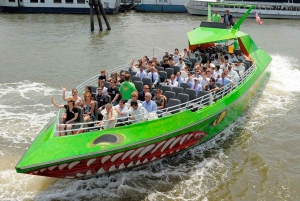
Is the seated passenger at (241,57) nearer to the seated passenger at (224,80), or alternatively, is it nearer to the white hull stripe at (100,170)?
the seated passenger at (224,80)

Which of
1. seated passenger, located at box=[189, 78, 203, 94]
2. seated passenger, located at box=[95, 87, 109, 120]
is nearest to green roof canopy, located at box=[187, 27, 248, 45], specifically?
seated passenger, located at box=[189, 78, 203, 94]

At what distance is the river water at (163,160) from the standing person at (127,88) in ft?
6.46

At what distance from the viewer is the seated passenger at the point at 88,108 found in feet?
26.6

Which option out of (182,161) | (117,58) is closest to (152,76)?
(182,161)

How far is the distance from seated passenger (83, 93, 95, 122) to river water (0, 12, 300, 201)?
60.3 inches

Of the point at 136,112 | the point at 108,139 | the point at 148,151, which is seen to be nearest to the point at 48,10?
the point at 136,112

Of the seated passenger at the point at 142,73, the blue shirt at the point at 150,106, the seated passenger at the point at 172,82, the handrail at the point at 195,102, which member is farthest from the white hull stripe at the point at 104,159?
the seated passenger at the point at 142,73

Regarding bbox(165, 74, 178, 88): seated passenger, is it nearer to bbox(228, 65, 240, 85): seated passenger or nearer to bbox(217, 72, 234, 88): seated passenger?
bbox(217, 72, 234, 88): seated passenger

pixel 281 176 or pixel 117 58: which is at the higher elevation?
pixel 117 58

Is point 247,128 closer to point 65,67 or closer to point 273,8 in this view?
point 65,67

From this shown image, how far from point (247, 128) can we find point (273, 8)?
33681 mm

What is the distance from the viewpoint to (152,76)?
433 inches

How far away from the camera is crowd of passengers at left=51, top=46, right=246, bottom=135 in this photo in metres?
7.86

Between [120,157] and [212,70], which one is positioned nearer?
[120,157]
